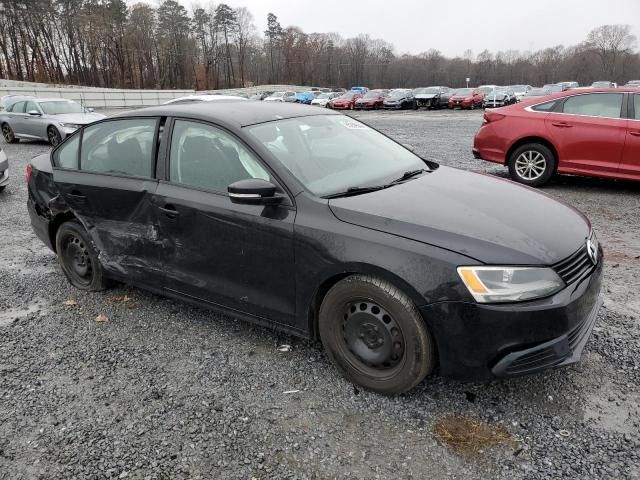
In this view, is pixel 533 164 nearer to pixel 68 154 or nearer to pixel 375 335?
pixel 375 335

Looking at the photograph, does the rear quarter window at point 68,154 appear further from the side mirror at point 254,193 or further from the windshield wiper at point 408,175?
the windshield wiper at point 408,175

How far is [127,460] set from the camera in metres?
2.39

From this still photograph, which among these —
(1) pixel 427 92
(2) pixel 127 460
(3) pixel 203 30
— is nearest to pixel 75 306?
(2) pixel 127 460

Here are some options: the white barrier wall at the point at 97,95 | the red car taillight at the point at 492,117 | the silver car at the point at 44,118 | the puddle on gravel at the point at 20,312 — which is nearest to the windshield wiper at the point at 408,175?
the puddle on gravel at the point at 20,312

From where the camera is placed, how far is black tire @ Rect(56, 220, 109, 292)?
415 cm

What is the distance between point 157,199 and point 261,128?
0.89 m

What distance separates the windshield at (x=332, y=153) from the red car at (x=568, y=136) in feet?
14.9

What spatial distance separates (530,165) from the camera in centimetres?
775

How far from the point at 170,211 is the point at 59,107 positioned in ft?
46.7

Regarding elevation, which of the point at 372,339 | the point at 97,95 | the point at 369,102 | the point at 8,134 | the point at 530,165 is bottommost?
the point at 372,339

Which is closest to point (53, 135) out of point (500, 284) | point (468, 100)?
point (500, 284)

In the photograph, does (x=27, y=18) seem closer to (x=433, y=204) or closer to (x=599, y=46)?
(x=433, y=204)

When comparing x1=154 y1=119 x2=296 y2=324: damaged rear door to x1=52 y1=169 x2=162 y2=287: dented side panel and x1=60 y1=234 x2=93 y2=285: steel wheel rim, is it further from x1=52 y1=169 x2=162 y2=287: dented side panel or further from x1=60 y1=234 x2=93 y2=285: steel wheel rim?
x1=60 y1=234 x2=93 y2=285: steel wheel rim

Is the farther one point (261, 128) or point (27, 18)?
point (27, 18)
